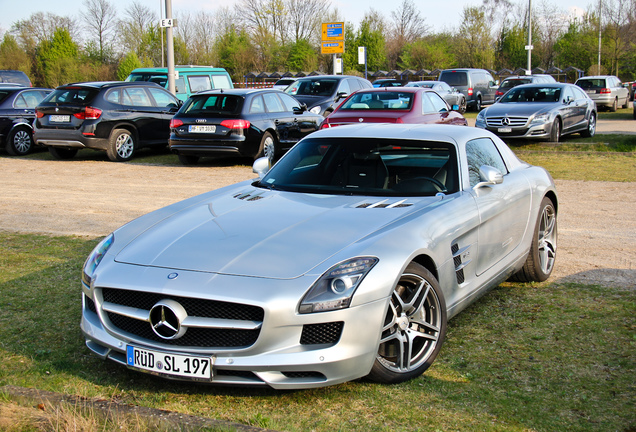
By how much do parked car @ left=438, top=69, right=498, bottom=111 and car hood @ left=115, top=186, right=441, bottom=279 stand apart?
1204 inches

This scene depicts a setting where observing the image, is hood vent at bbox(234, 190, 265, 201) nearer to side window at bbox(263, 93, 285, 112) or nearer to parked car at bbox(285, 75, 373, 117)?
side window at bbox(263, 93, 285, 112)

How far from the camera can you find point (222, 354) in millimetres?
3424

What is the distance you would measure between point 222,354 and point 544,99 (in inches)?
645

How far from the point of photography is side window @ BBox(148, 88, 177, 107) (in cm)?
1666

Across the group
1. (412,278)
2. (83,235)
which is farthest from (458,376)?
(83,235)

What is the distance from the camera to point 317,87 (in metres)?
20.5

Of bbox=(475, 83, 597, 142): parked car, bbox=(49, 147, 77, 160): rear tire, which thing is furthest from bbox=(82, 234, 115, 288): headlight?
bbox=(475, 83, 597, 142): parked car

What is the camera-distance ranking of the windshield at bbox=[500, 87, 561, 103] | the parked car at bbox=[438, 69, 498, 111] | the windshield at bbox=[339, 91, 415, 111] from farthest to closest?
the parked car at bbox=[438, 69, 498, 111], the windshield at bbox=[500, 87, 561, 103], the windshield at bbox=[339, 91, 415, 111]

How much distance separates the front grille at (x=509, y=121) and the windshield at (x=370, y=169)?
489 inches

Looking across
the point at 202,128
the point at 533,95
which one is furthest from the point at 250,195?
the point at 533,95

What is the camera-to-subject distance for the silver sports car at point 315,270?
11.3ft

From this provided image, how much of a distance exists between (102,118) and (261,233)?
12321mm

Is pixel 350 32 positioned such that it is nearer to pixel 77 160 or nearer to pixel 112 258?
pixel 77 160

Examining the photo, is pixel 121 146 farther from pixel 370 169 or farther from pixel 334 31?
pixel 334 31
